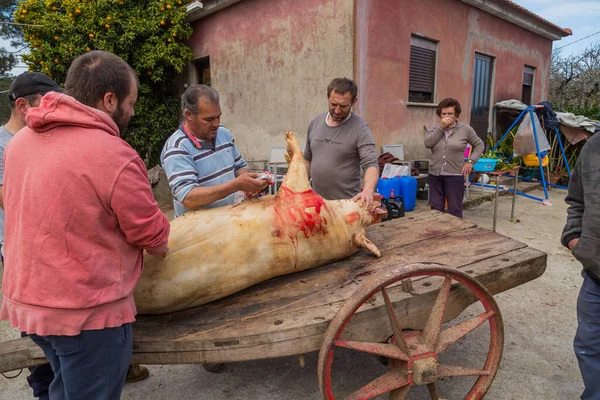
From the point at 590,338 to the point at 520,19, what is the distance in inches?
381

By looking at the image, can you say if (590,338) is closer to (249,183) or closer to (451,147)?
(249,183)

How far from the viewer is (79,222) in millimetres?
1183

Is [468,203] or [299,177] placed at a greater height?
[299,177]

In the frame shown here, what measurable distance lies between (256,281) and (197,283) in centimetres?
31

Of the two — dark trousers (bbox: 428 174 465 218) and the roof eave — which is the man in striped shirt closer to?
dark trousers (bbox: 428 174 465 218)

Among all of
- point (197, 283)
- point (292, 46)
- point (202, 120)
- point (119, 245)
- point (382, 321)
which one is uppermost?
point (292, 46)

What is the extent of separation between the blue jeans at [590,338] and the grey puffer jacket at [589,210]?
0.08 m

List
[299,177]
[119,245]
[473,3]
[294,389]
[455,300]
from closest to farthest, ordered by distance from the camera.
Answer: [119,245] → [455,300] → [299,177] → [294,389] → [473,3]

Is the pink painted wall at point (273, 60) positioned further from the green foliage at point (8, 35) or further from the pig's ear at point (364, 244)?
the green foliage at point (8, 35)

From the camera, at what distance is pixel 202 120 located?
210 cm

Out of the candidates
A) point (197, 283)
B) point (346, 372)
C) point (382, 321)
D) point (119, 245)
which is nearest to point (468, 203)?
point (346, 372)

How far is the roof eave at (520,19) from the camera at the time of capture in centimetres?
799

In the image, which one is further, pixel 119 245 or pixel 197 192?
pixel 197 192

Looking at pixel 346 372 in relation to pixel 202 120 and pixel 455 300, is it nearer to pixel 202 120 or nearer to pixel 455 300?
pixel 455 300
